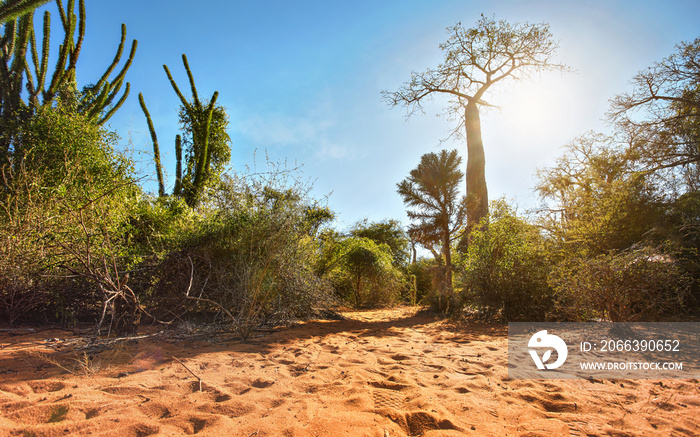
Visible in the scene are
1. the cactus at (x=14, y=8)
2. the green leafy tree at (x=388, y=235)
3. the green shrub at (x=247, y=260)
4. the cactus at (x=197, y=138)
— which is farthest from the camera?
A: the green leafy tree at (x=388, y=235)

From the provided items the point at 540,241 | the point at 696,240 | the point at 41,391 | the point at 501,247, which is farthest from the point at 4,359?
the point at 696,240

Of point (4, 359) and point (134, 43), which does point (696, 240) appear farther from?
point (134, 43)

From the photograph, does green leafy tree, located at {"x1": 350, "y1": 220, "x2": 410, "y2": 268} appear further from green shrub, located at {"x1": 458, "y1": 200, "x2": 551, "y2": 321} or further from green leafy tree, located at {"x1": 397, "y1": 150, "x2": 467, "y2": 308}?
green shrub, located at {"x1": 458, "y1": 200, "x2": 551, "y2": 321}

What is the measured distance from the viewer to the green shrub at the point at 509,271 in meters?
6.01

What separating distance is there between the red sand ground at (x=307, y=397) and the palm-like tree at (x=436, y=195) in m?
8.85

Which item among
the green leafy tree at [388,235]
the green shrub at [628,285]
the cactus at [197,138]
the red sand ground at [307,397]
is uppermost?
the cactus at [197,138]

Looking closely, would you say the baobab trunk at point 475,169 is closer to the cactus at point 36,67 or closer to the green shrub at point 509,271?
the green shrub at point 509,271

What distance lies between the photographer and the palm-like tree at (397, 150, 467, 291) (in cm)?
1192

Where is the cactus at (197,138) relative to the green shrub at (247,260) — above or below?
above

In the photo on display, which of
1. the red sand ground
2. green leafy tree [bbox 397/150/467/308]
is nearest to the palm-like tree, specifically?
green leafy tree [bbox 397/150/467/308]

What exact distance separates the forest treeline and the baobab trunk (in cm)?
32

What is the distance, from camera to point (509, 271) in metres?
6.21

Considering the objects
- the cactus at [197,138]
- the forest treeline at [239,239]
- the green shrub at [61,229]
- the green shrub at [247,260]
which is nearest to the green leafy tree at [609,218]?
the forest treeline at [239,239]

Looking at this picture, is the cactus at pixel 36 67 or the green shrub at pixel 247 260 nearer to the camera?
the green shrub at pixel 247 260
